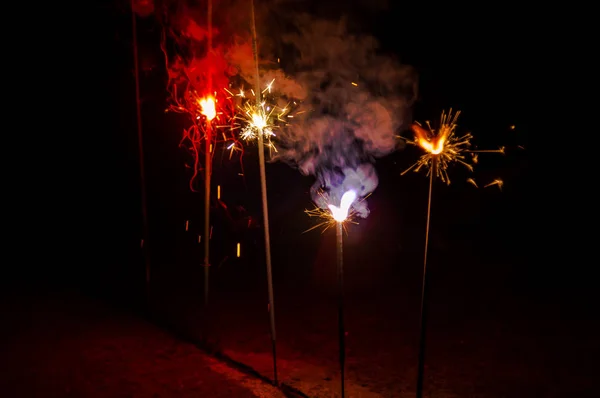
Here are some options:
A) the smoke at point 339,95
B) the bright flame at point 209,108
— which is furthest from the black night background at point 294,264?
the bright flame at point 209,108

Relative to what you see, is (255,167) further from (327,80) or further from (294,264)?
(327,80)

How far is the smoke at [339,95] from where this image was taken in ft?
27.3

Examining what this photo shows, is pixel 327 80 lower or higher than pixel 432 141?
higher

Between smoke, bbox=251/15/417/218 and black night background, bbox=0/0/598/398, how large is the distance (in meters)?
0.31

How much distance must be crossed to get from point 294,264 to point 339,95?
668 centimetres

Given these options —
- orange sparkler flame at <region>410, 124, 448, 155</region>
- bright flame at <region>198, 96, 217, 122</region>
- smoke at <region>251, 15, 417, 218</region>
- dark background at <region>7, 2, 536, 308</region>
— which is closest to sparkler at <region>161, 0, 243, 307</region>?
bright flame at <region>198, 96, 217, 122</region>

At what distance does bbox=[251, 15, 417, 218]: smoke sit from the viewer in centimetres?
832

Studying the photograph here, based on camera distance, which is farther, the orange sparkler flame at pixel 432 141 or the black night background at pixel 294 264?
the black night background at pixel 294 264

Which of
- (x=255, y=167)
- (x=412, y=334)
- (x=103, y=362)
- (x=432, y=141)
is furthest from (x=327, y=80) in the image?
(x=255, y=167)

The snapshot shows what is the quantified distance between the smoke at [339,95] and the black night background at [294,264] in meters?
0.31

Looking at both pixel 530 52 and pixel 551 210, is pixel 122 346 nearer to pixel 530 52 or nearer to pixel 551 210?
pixel 530 52

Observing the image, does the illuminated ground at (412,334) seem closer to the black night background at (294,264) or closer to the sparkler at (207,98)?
the black night background at (294,264)

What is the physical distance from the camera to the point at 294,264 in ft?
47.1

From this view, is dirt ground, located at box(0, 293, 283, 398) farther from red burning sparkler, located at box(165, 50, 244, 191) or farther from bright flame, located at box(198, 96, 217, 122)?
bright flame, located at box(198, 96, 217, 122)
